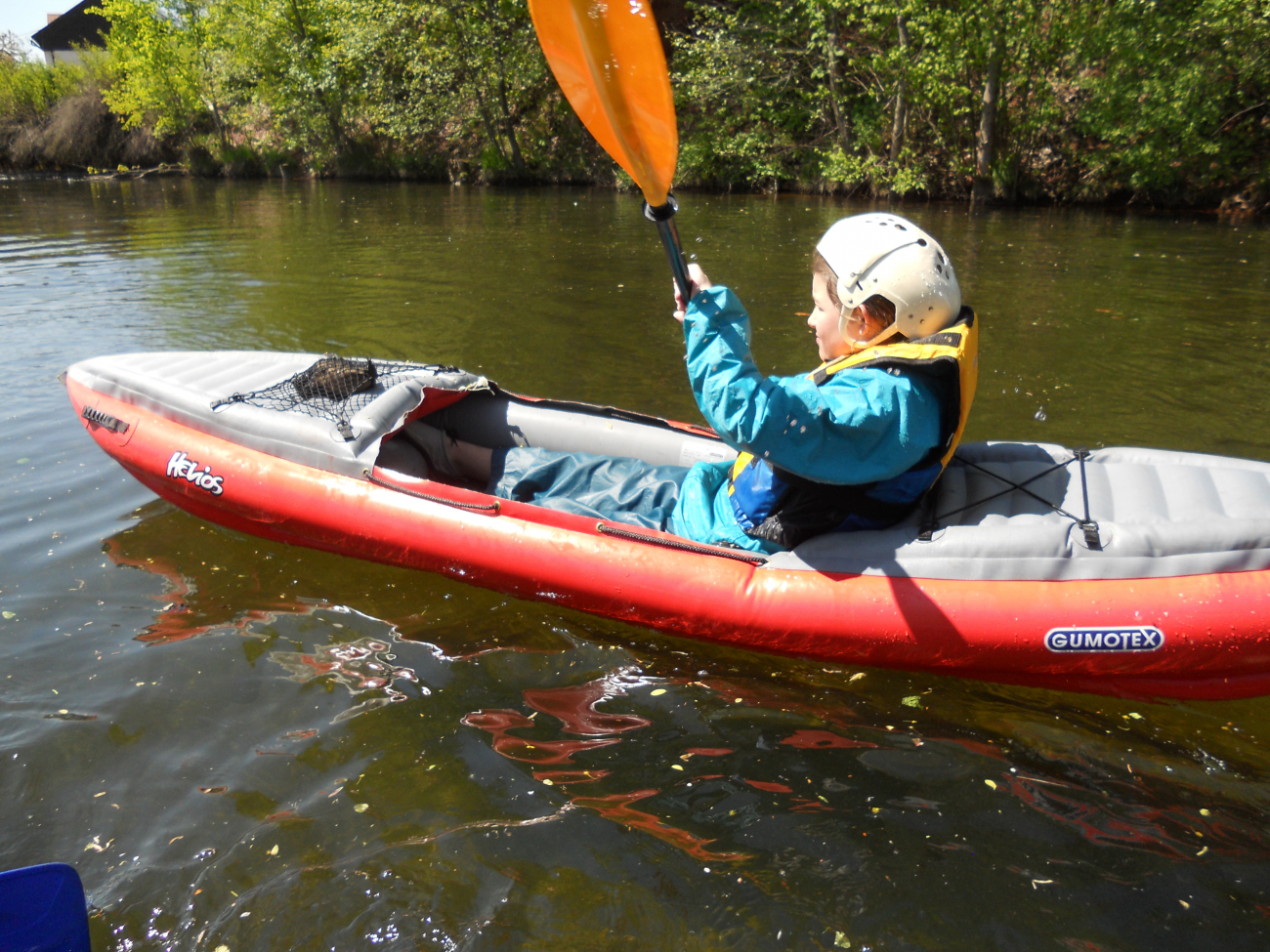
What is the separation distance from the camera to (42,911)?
157 cm

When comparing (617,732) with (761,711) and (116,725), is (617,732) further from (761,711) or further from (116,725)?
(116,725)

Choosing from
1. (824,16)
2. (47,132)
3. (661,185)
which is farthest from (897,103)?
(47,132)

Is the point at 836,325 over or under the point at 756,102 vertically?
under

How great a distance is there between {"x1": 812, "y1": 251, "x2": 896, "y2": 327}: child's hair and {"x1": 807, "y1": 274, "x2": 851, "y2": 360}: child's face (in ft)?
0.05

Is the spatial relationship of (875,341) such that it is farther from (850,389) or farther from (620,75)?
(620,75)

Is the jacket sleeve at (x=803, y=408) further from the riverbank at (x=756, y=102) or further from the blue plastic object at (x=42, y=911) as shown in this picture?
the riverbank at (x=756, y=102)

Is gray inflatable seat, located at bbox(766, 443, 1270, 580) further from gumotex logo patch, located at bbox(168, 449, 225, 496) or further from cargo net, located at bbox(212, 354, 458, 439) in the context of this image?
gumotex logo patch, located at bbox(168, 449, 225, 496)

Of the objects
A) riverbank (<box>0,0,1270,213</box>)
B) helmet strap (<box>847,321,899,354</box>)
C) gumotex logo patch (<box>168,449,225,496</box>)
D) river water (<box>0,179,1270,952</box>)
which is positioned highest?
riverbank (<box>0,0,1270,213</box>)

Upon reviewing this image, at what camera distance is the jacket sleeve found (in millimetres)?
2275

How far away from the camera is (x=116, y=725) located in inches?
108

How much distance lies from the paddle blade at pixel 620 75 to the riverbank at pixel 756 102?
13.3m

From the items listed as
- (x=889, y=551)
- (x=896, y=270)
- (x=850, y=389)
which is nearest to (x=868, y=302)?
(x=896, y=270)

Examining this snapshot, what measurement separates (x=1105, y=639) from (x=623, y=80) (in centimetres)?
221

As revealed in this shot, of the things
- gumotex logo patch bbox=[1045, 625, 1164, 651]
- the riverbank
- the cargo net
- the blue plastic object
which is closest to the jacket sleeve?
gumotex logo patch bbox=[1045, 625, 1164, 651]
